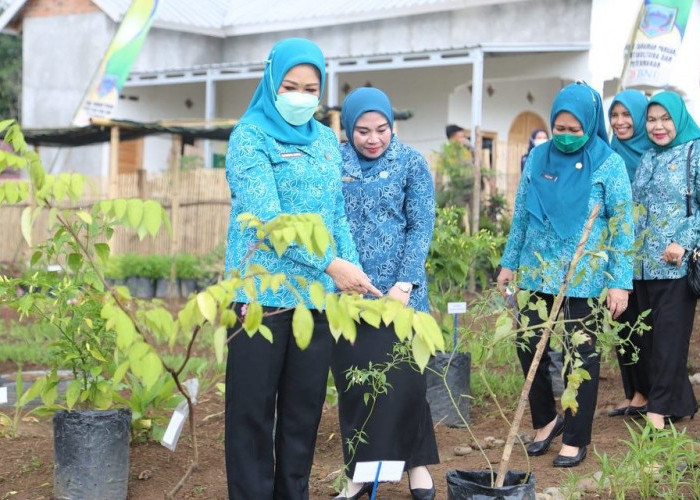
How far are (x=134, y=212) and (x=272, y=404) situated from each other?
97cm

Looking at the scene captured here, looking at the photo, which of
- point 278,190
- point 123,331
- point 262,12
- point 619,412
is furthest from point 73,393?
point 262,12

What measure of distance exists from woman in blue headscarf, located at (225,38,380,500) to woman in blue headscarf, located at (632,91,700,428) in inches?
85.3

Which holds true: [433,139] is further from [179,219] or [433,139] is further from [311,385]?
[311,385]

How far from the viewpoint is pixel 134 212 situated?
266cm

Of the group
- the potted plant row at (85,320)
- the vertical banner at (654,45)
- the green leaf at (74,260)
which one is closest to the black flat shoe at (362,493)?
the potted plant row at (85,320)

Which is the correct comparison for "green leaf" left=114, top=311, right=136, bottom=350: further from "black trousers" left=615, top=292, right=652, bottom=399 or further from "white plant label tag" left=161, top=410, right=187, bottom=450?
"black trousers" left=615, top=292, right=652, bottom=399

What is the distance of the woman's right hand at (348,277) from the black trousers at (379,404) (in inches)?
28.0

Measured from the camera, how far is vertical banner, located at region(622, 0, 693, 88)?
9648mm

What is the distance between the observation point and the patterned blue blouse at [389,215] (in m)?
3.94

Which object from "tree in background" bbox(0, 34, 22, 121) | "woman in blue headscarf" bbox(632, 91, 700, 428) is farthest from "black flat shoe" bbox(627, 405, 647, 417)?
"tree in background" bbox(0, 34, 22, 121)

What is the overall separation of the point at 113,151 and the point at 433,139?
6682 millimetres

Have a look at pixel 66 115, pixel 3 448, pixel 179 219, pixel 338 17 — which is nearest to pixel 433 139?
pixel 338 17

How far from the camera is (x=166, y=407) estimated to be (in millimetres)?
4547

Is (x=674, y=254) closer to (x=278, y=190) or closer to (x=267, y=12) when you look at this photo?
(x=278, y=190)
